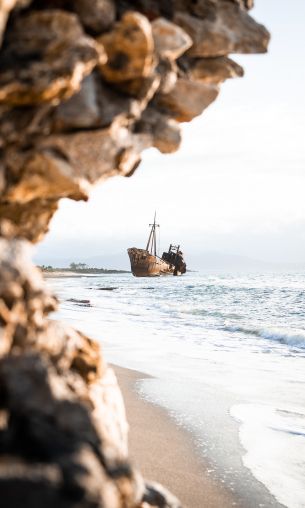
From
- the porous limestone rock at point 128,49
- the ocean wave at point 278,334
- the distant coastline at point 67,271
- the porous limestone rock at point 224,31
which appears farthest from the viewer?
the distant coastline at point 67,271

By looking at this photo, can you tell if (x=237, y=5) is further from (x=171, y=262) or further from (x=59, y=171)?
(x=171, y=262)

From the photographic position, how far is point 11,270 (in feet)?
12.5

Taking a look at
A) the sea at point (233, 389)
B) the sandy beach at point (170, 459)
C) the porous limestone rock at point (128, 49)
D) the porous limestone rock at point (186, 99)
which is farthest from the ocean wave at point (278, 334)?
the porous limestone rock at point (128, 49)

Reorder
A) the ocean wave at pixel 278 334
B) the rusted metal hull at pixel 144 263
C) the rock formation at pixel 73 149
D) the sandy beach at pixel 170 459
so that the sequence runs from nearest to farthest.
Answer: the rock formation at pixel 73 149 → the sandy beach at pixel 170 459 → the ocean wave at pixel 278 334 → the rusted metal hull at pixel 144 263

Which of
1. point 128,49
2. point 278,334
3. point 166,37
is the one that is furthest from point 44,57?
point 278,334

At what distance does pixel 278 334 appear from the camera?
67.5 ft

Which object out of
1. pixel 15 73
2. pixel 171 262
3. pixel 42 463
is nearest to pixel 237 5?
pixel 15 73

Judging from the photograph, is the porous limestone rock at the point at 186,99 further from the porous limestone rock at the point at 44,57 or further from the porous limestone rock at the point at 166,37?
the porous limestone rock at the point at 44,57

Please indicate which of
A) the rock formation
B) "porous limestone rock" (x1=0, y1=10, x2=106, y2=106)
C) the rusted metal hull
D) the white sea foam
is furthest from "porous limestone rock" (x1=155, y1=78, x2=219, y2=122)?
the rusted metal hull

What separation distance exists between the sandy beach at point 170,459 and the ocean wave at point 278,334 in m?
11.4

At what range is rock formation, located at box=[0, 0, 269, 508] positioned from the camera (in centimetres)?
312

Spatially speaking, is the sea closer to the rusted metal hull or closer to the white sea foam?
the white sea foam

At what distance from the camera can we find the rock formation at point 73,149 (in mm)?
3117

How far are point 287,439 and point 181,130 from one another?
5.15m
